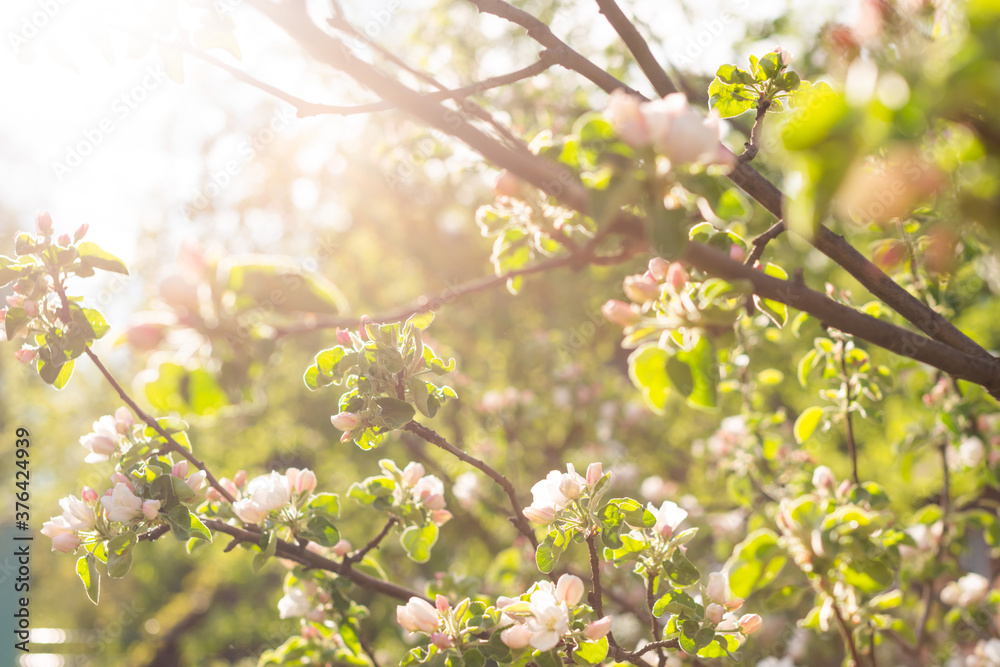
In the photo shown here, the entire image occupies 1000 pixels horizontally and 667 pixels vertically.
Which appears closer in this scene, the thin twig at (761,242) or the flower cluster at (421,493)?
the thin twig at (761,242)

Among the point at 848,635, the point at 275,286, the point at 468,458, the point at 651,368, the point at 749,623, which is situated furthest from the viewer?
the point at 848,635

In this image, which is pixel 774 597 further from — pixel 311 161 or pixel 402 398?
pixel 311 161

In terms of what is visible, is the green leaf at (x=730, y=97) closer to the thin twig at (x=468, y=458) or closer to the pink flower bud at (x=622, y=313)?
the pink flower bud at (x=622, y=313)

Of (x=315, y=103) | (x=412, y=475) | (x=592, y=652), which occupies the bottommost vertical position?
(x=592, y=652)

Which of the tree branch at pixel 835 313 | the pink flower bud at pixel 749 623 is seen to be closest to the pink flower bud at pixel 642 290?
the tree branch at pixel 835 313

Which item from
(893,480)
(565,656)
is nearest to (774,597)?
(565,656)

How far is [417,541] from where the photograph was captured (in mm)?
1691

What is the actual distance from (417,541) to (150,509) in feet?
2.18

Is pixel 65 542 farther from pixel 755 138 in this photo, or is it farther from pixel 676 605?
pixel 755 138

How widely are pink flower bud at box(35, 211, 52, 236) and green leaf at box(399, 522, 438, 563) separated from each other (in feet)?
3.50

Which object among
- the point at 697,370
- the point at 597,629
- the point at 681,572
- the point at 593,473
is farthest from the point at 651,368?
the point at 681,572

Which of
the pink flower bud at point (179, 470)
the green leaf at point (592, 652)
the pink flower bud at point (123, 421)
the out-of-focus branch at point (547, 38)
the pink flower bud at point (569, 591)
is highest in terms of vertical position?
the out-of-focus branch at point (547, 38)

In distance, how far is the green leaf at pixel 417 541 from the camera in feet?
5.50

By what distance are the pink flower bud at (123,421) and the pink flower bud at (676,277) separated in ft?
4.50
